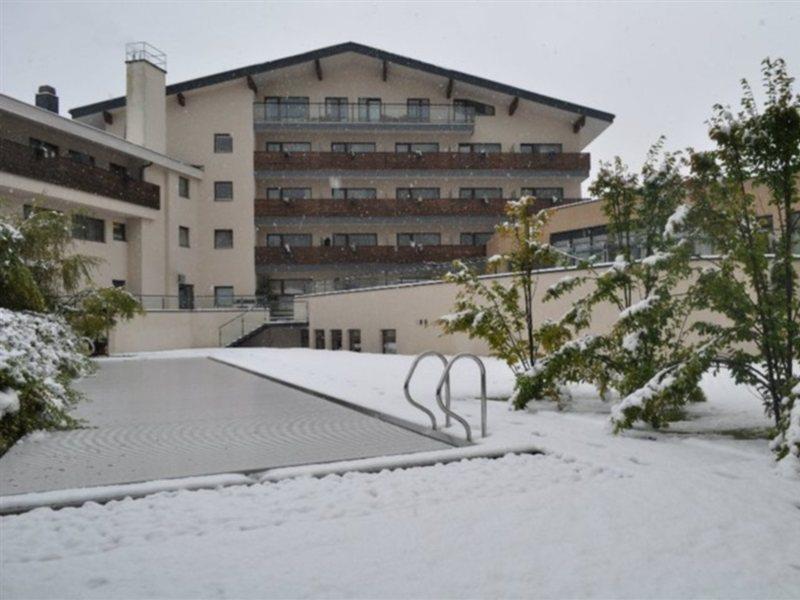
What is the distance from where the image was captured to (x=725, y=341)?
605 cm

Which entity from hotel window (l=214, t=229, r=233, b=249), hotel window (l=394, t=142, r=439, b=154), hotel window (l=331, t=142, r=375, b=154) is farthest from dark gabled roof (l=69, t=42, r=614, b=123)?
hotel window (l=214, t=229, r=233, b=249)

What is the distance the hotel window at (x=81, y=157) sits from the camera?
1095 inches

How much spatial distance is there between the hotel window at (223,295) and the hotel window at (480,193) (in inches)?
562

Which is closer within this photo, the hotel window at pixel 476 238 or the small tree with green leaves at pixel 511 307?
the small tree with green leaves at pixel 511 307

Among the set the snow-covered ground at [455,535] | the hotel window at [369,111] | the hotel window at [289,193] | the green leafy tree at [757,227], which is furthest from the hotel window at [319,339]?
the snow-covered ground at [455,535]

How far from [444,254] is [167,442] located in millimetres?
29728

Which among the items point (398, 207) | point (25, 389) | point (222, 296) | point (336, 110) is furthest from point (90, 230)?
point (25, 389)

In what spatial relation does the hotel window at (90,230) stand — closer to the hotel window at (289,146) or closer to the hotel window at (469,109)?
the hotel window at (289,146)

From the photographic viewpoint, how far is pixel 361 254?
35.8 meters

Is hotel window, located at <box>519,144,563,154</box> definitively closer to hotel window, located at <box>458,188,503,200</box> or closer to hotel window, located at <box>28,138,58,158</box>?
hotel window, located at <box>458,188,503,200</box>

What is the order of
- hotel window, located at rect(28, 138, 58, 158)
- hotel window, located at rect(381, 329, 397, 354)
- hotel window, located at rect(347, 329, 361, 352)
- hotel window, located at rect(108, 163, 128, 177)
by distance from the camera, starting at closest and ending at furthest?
hotel window, located at rect(381, 329, 397, 354)
hotel window, located at rect(28, 138, 58, 158)
hotel window, located at rect(347, 329, 361, 352)
hotel window, located at rect(108, 163, 128, 177)

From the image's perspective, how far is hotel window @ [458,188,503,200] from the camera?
3878 cm

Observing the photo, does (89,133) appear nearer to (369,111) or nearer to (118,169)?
(118,169)

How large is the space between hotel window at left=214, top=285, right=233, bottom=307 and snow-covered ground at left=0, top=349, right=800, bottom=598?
29.5 metres
